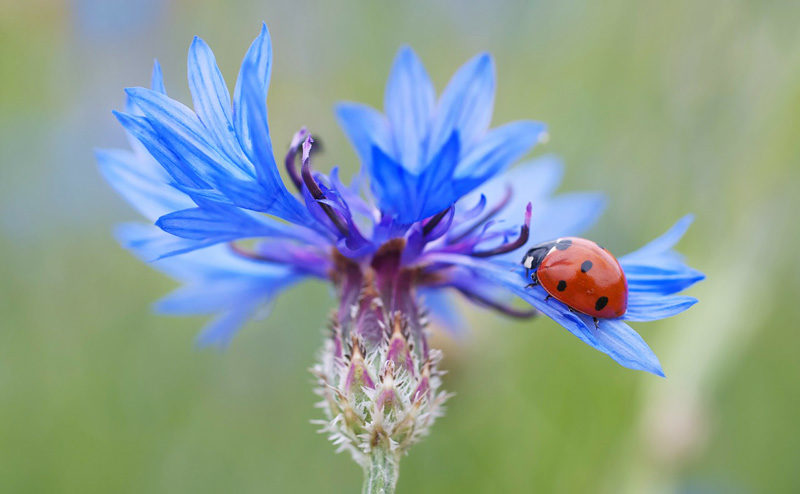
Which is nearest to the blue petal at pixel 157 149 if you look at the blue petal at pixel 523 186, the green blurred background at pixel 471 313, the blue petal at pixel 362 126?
the blue petal at pixel 362 126

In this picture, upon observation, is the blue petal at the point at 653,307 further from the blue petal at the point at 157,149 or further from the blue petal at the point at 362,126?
the blue petal at the point at 157,149

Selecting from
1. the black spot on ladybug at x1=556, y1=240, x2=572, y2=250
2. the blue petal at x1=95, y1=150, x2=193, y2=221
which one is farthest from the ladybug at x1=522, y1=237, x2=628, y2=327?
the blue petal at x1=95, y1=150, x2=193, y2=221

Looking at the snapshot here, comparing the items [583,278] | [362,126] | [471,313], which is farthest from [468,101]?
[471,313]

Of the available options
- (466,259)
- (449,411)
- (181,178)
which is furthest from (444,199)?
(449,411)

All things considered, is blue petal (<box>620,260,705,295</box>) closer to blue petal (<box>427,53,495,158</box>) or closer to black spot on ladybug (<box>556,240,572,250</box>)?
black spot on ladybug (<box>556,240,572,250</box>)

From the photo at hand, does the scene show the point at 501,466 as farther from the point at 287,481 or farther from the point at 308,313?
the point at 308,313

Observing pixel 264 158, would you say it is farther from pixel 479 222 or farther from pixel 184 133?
pixel 479 222
